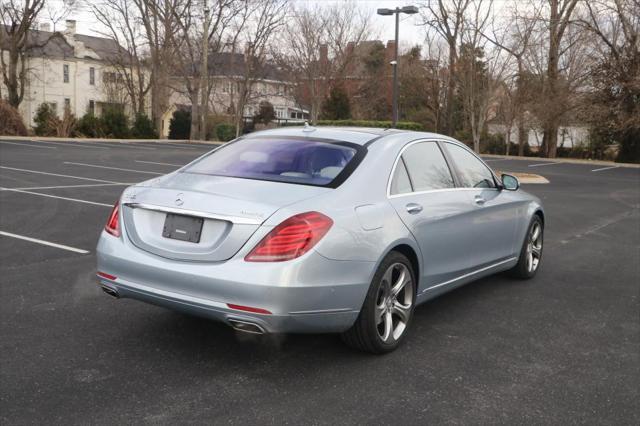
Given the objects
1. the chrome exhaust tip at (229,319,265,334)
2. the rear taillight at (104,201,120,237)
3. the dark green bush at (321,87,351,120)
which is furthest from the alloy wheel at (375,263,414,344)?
the dark green bush at (321,87,351,120)

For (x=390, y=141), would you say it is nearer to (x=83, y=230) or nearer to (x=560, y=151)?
(x=83, y=230)

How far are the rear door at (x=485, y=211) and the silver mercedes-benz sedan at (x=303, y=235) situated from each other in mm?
91

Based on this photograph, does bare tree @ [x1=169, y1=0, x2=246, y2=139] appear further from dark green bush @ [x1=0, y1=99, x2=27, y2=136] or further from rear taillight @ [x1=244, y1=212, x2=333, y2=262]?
rear taillight @ [x1=244, y1=212, x2=333, y2=262]

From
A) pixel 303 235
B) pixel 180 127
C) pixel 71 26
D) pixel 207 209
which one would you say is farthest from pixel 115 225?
pixel 71 26

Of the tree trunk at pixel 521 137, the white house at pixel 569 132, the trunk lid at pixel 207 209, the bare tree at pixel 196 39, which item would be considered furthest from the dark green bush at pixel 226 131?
the trunk lid at pixel 207 209

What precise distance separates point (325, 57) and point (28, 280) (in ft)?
141

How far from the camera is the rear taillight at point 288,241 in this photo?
3.72 m

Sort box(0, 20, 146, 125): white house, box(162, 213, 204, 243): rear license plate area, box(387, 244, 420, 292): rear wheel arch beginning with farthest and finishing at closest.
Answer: box(0, 20, 146, 125): white house
box(387, 244, 420, 292): rear wheel arch
box(162, 213, 204, 243): rear license plate area

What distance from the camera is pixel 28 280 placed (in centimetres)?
597

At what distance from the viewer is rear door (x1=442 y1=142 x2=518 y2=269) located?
18.0ft

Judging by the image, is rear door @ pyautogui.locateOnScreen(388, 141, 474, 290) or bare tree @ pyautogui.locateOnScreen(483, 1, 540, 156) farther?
bare tree @ pyautogui.locateOnScreen(483, 1, 540, 156)

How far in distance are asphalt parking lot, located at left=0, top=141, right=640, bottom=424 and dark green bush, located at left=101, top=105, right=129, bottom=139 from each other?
3415 cm

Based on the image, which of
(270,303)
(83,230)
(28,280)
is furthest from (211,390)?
(83,230)

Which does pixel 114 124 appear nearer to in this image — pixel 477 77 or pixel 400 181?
pixel 477 77
